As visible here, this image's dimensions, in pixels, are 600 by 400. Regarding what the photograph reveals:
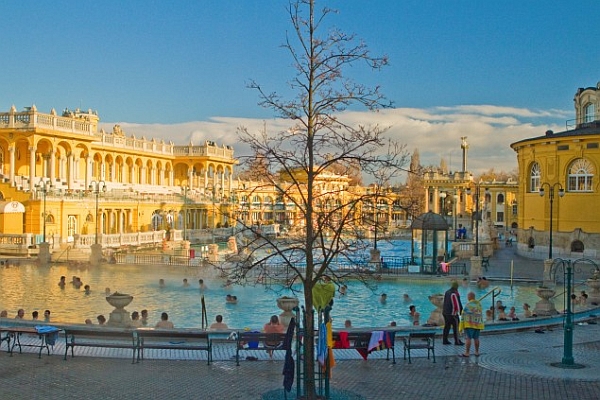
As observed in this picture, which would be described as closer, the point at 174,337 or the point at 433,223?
the point at 174,337

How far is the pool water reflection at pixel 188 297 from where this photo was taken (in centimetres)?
2462

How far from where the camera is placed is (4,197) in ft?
167

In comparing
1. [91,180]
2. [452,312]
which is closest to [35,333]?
[452,312]

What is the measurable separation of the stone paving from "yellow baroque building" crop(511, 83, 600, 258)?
91.9 ft

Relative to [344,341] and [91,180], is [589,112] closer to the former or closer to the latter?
[91,180]

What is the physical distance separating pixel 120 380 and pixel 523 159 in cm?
4190

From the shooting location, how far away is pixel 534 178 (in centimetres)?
4753

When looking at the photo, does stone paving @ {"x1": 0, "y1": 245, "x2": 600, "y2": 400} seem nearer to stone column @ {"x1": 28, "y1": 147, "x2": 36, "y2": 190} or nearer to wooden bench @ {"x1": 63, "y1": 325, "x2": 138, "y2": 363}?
wooden bench @ {"x1": 63, "y1": 325, "x2": 138, "y2": 363}

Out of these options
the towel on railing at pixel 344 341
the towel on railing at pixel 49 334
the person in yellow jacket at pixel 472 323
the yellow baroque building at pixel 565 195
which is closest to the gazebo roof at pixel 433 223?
the yellow baroque building at pixel 565 195

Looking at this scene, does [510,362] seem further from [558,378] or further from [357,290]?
[357,290]

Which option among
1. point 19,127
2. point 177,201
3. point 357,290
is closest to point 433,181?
point 177,201

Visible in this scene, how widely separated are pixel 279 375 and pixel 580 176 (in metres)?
35.7

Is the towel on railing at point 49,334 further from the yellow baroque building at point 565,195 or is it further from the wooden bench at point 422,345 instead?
the yellow baroque building at point 565,195

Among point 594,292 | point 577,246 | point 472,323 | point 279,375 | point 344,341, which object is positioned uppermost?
point 577,246
